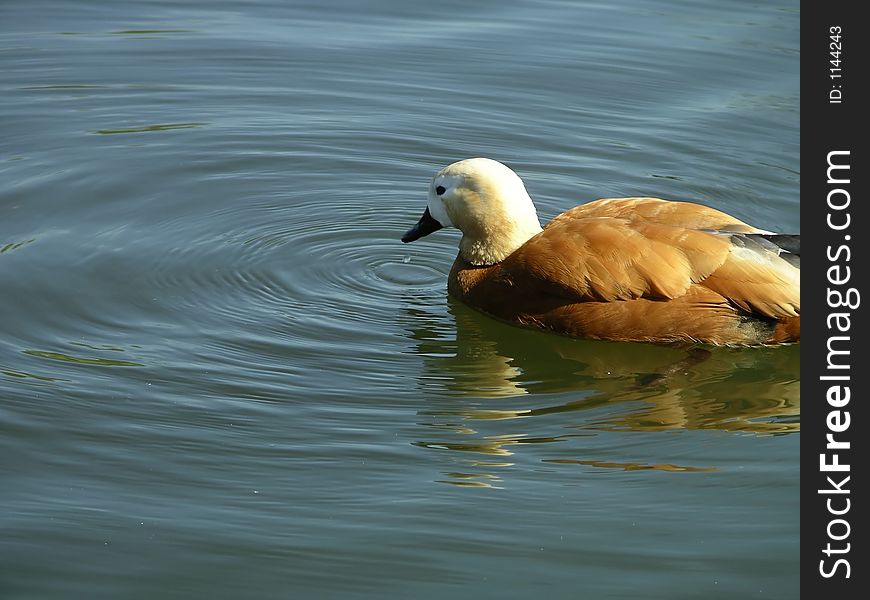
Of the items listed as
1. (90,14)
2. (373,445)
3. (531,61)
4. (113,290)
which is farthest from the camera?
(90,14)

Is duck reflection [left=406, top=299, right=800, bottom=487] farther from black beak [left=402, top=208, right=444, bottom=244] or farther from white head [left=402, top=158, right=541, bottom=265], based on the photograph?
black beak [left=402, top=208, right=444, bottom=244]

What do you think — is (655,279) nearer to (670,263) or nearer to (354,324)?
(670,263)

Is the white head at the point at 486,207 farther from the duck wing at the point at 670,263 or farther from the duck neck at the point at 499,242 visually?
the duck wing at the point at 670,263

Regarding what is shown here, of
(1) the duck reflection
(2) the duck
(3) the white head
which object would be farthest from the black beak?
(2) the duck

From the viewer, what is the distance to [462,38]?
1223 centimetres

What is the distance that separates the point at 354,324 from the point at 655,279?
65.7 inches

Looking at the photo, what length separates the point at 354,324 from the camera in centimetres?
768

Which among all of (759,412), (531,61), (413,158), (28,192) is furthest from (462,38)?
(759,412)

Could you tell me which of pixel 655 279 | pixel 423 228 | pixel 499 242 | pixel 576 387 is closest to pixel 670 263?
pixel 655 279

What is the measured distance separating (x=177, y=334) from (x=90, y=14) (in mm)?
6099

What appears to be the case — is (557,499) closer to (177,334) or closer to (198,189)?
(177,334)

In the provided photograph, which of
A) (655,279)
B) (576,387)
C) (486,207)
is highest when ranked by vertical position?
(486,207)

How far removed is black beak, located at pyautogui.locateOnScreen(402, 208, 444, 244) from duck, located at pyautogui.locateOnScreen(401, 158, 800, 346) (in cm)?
73
